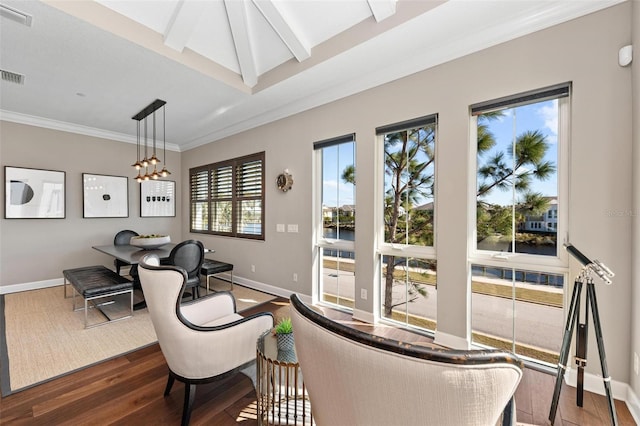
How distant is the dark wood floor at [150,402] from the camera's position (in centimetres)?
165

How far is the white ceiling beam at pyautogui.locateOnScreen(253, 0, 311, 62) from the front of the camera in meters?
2.46

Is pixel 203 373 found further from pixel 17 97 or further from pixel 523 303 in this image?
pixel 17 97

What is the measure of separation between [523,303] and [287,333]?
2073mm

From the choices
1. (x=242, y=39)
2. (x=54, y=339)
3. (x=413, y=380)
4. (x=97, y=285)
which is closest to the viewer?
(x=413, y=380)

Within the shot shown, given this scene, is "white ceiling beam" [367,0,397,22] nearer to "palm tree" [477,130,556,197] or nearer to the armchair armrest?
"palm tree" [477,130,556,197]

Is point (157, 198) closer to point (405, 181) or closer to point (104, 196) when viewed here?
point (104, 196)

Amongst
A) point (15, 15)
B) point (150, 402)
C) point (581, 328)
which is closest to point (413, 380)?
point (581, 328)

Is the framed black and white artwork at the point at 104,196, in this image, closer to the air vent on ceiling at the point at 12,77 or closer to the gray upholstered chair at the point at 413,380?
the air vent on ceiling at the point at 12,77

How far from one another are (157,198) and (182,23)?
4225 millimetres

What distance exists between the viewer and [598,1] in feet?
6.07

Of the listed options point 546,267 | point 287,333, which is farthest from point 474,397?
point 546,267

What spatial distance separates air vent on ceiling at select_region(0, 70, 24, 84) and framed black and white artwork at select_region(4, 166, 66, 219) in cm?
177

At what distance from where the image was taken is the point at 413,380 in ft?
2.16

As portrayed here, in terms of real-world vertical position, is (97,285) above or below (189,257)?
below
